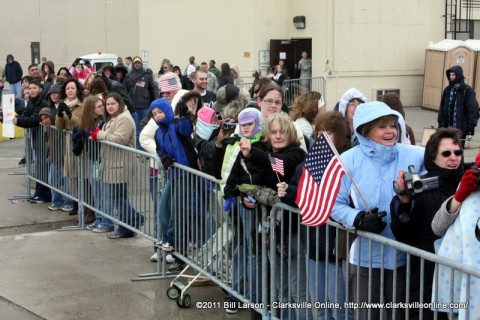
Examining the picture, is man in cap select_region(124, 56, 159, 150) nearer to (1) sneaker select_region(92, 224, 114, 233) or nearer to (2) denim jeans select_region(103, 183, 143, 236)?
(1) sneaker select_region(92, 224, 114, 233)

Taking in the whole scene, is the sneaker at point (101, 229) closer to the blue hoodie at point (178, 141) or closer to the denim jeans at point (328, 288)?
the blue hoodie at point (178, 141)

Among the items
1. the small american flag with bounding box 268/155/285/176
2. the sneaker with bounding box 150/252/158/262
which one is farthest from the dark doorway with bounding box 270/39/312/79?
the small american flag with bounding box 268/155/285/176

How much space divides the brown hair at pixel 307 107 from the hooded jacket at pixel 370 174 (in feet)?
7.44

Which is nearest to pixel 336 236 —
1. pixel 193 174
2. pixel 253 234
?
pixel 253 234

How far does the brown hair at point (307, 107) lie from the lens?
302 inches

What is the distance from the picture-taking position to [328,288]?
17.7ft

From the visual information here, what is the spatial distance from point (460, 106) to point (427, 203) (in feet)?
37.2

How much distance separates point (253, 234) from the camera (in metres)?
6.40

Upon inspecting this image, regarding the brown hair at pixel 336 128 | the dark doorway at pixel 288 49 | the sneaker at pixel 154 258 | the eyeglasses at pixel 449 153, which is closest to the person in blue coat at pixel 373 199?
the eyeglasses at pixel 449 153

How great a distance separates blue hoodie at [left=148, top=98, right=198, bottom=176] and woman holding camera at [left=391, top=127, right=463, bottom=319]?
3316mm

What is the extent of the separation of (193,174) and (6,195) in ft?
20.2

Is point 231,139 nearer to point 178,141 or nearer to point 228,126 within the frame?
point 228,126

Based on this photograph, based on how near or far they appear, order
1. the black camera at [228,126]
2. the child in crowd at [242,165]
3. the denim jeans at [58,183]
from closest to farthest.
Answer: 1. the child in crowd at [242,165]
2. the black camera at [228,126]
3. the denim jeans at [58,183]

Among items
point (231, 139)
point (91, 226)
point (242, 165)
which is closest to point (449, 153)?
point (242, 165)
